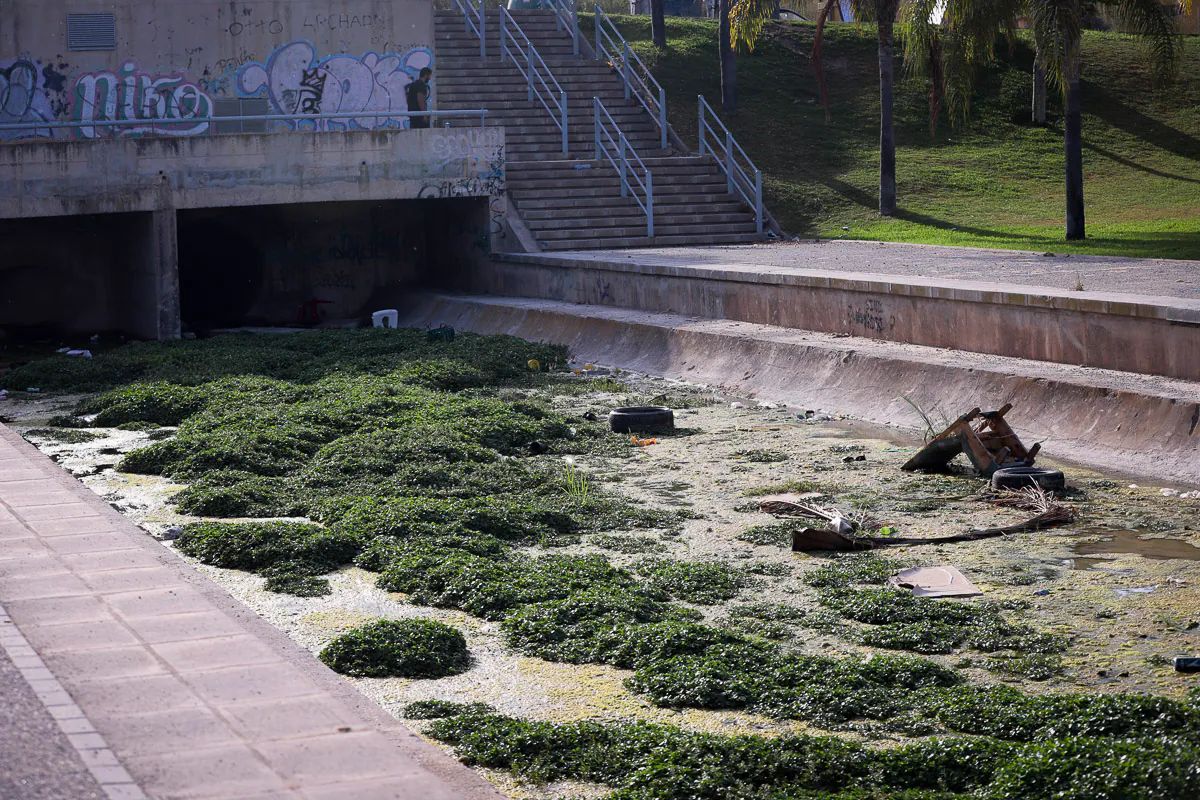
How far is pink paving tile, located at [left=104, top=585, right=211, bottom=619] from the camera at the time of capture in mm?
6555

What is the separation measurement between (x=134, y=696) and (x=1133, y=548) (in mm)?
6224

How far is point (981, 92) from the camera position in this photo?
37188 mm

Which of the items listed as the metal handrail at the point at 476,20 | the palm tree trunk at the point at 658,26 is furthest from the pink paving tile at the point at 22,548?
the palm tree trunk at the point at 658,26

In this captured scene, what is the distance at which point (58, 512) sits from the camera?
883 cm

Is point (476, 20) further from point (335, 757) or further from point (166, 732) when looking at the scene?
point (335, 757)

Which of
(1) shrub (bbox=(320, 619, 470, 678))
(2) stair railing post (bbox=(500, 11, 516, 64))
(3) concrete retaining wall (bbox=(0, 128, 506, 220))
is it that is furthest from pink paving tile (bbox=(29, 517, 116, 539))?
(2) stair railing post (bbox=(500, 11, 516, 64))

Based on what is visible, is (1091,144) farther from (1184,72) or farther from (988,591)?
(988,591)

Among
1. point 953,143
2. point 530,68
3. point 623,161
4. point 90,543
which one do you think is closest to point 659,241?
point 623,161

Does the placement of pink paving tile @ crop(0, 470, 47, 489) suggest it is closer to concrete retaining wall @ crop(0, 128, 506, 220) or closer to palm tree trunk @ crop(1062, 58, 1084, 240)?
concrete retaining wall @ crop(0, 128, 506, 220)

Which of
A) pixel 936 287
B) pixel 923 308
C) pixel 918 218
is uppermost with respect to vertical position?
pixel 918 218

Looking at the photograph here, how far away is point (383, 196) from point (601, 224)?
4.61m

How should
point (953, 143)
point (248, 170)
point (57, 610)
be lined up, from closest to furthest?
point (57, 610) → point (248, 170) → point (953, 143)

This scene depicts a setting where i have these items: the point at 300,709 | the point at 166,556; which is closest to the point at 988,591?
the point at 300,709

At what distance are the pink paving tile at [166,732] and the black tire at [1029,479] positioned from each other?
682 cm
